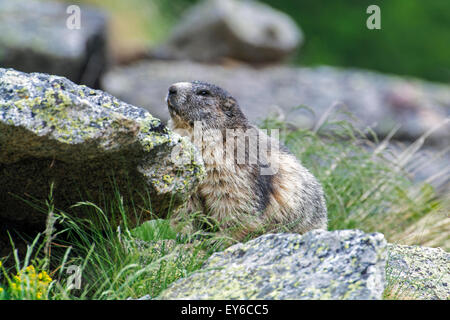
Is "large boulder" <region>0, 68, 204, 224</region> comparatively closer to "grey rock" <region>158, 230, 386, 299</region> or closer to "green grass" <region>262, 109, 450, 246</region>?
"grey rock" <region>158, 230, 386, 299</region>

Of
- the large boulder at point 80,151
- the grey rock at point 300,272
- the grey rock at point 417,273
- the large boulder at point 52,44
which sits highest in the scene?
the large boulder at point 52,44

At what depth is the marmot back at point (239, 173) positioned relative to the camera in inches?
209

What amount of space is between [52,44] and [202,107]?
830cm


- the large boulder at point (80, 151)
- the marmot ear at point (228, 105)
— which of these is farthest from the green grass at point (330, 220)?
the marmot ear at point (228, 105)

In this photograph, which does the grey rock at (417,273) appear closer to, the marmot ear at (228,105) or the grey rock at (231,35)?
the marmot ear at (228,105)

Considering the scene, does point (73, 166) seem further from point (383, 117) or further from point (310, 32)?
point (310, 32)

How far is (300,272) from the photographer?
381cm

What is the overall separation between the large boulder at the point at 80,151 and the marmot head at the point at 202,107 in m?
1.24

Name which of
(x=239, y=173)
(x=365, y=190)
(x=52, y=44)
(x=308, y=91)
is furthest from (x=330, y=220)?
(x=308, y=91)

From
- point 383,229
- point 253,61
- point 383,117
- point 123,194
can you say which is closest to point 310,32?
point 253,61

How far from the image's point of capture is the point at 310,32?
27.8 meters

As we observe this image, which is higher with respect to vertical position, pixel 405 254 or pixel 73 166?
pixel 73 166

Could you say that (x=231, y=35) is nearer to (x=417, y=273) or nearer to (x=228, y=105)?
(x=228, y=105)
